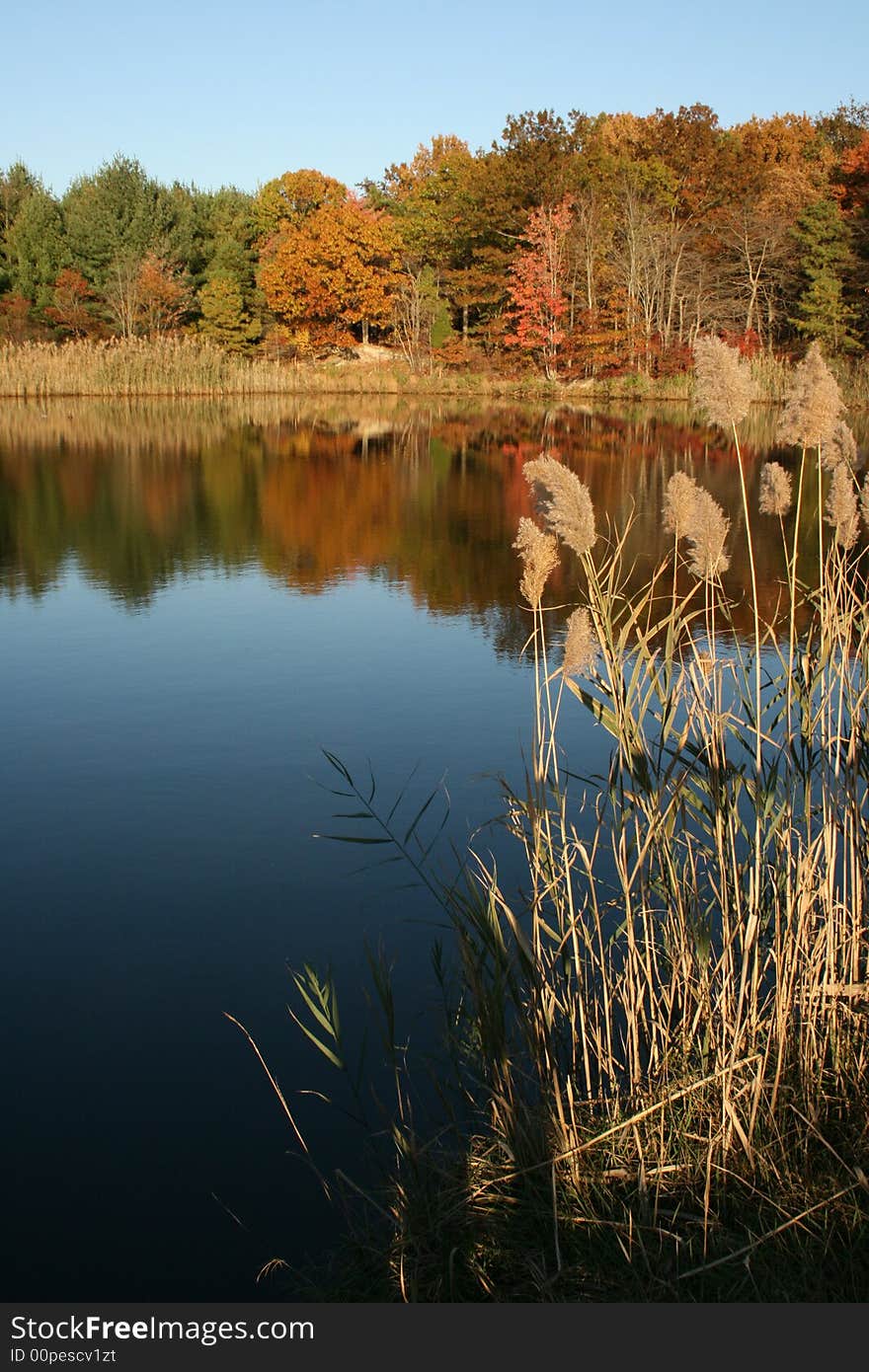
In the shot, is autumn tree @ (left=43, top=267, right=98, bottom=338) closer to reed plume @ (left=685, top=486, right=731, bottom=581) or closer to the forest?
the forest

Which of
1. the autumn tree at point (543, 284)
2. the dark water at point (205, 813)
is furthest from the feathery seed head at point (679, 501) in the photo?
the autumn tree at point (543, 284)

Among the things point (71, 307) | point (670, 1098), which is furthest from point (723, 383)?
point (71, 307)

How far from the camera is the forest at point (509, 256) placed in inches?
1187

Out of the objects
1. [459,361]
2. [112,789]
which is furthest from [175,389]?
[112,789]

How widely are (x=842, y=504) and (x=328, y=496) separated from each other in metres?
11.1

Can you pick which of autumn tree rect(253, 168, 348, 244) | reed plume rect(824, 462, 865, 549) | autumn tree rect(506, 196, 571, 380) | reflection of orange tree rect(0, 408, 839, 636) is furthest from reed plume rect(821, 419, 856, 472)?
autumn tree rect(253, 168, 348, 244)

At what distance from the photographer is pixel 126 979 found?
3.55 meters

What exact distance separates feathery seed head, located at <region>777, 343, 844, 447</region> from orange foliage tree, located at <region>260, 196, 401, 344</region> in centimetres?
3266

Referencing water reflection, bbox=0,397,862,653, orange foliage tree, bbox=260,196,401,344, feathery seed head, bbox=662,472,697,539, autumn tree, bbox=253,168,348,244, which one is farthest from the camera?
autumn tree, bbox=253,168,348,244

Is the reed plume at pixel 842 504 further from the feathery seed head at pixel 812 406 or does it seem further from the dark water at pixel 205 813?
the dark water at pixel 205 813

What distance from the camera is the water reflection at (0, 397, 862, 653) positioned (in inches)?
384

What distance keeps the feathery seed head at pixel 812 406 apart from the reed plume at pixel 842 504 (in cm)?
10
